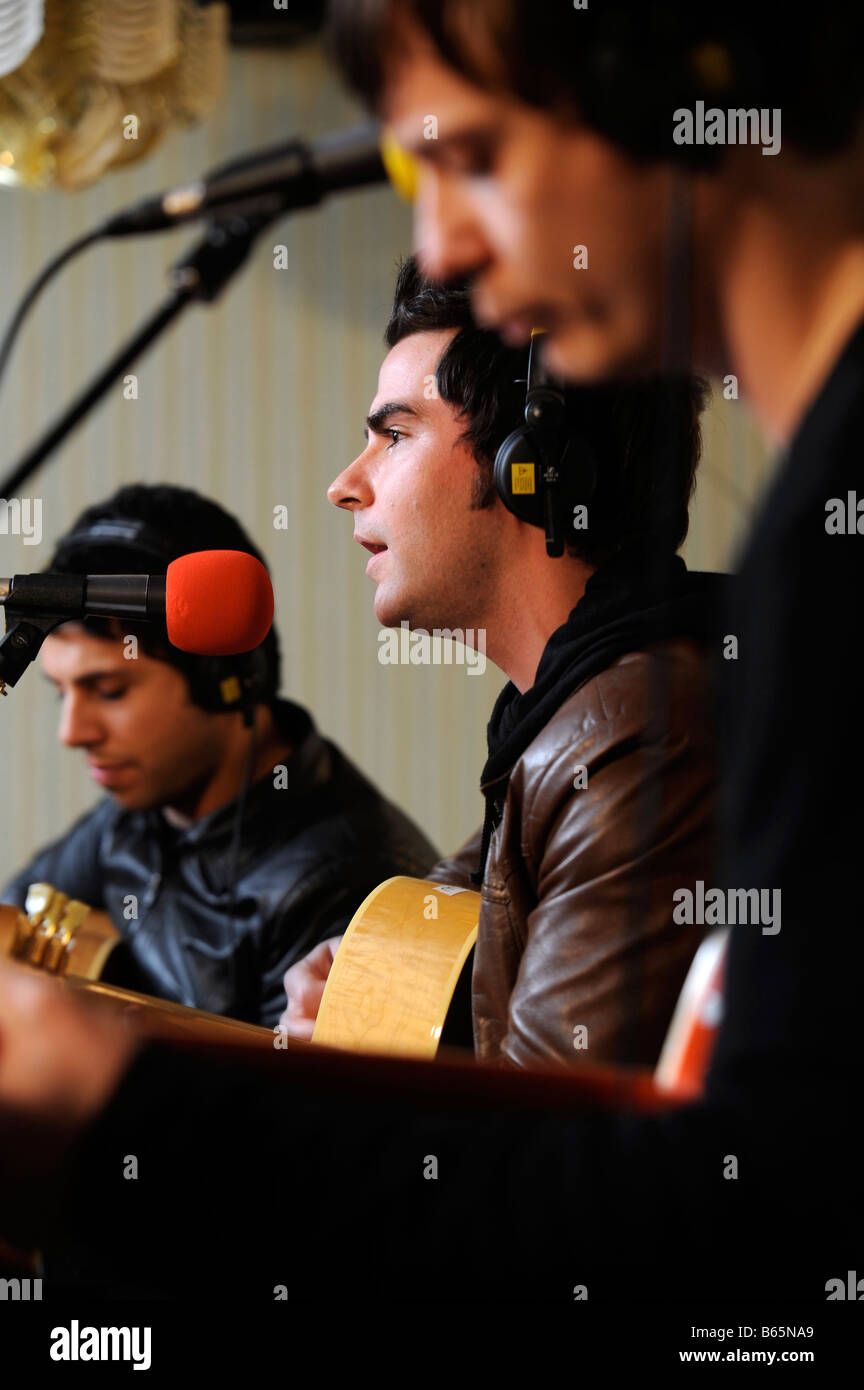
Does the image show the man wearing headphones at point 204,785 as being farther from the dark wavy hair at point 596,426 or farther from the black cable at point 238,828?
the dark wavy hair at point 596,426

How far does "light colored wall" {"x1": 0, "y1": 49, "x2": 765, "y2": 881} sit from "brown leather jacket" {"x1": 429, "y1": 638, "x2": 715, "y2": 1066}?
2404 millimetres

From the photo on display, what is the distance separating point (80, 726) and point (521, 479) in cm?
104

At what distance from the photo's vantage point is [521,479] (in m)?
1.25

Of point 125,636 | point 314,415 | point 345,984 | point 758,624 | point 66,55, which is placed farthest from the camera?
point 314,415

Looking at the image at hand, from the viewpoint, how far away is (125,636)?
6.66 feet

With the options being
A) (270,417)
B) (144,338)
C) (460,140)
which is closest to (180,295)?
(144,338)

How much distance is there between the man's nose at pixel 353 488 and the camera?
1364mm

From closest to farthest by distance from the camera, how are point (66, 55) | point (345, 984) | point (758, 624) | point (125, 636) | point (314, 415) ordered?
point (758, 624) → point (345, 984) → point (66, 55) → point (125, 636) → point (314, 415)

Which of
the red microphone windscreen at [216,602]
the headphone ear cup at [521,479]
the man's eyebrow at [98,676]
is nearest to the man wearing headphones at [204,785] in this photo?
the man's eyebrow at [98,676]

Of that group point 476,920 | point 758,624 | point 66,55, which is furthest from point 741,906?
point 66,55

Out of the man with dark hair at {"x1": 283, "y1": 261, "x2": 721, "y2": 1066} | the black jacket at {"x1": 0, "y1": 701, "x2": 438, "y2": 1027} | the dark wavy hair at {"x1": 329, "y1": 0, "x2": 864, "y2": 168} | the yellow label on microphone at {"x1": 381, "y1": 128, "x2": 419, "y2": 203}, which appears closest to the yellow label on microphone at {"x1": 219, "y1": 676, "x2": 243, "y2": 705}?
the black jacket at {"x1": 0, "y1": 701, "x2": 438, "y2": 1027}

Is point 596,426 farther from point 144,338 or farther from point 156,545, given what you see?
point 156,545

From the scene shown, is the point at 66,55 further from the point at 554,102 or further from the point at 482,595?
the point at 554,102
